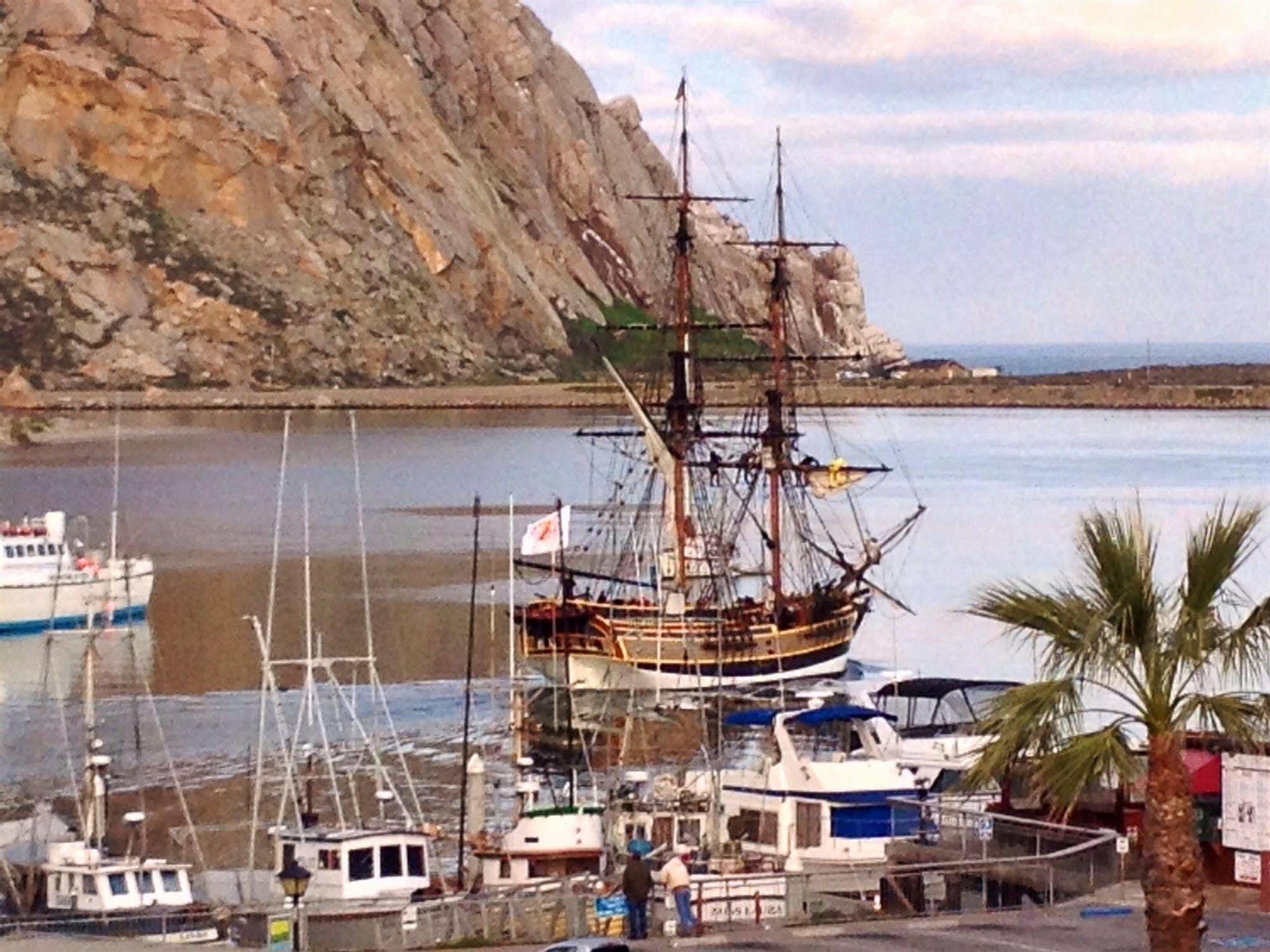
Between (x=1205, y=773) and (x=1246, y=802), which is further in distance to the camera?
(x=1205, y=773)

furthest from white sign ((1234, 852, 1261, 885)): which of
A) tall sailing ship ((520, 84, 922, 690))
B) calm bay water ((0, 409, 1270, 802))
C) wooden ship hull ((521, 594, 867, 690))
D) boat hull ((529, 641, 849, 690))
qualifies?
wooden ship hull ((521, 594, 867, 690))

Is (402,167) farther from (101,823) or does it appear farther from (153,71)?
(101,823)

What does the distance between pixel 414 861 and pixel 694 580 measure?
3516 centimetres

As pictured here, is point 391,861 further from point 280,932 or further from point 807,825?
point 807,825

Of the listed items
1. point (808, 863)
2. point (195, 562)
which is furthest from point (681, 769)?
point (195, 562)

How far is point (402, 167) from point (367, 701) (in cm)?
14839

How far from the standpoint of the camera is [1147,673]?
19.1 m

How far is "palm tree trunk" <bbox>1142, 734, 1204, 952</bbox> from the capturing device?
1853cm

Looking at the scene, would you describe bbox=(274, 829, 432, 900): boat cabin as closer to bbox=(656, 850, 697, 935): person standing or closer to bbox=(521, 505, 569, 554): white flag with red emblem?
bbox=(656, 850, 697, 935): person standing

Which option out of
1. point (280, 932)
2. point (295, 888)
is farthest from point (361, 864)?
point (295, 888)

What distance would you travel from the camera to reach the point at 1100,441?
166000 millimetres

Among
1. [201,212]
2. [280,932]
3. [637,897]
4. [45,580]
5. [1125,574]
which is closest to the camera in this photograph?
[1125,574]

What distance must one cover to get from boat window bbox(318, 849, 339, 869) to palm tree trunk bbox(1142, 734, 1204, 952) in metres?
11.0

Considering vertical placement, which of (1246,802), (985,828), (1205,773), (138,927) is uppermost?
(1205,773)
